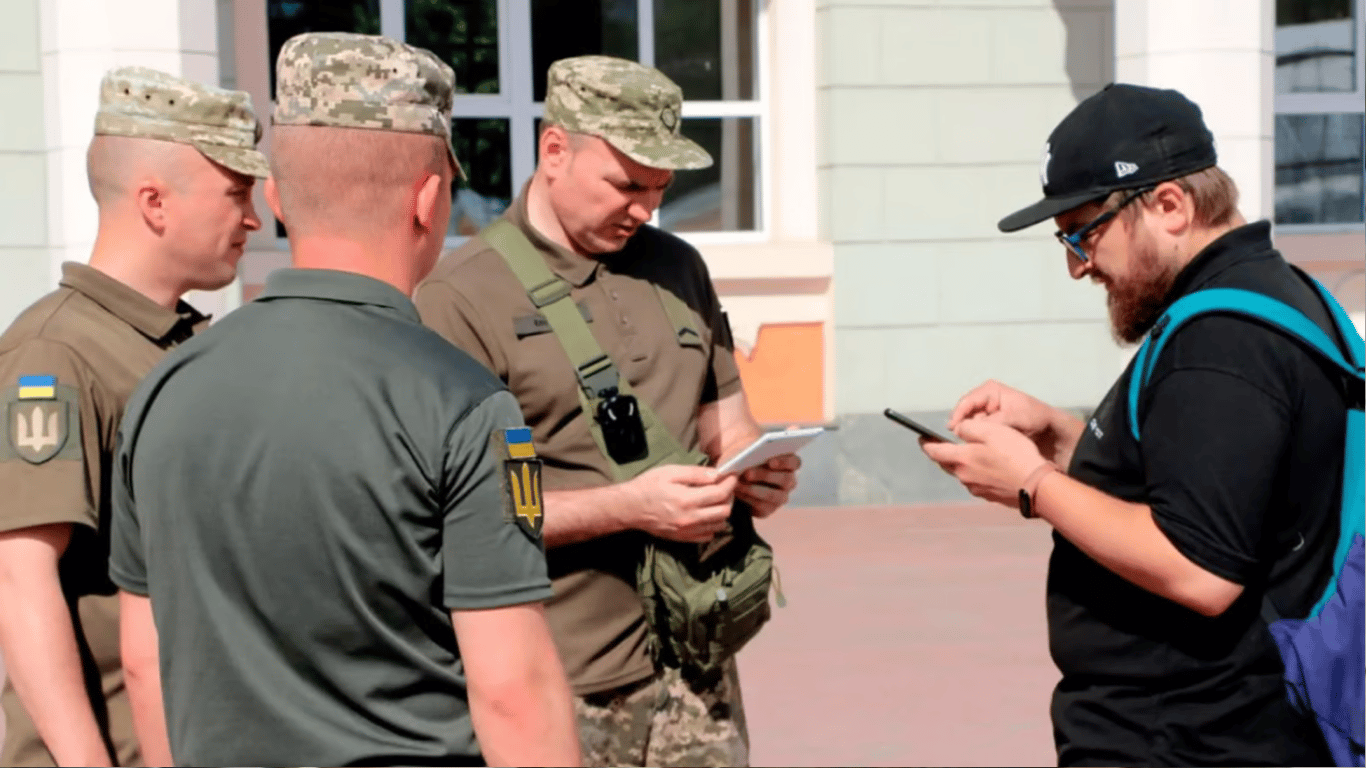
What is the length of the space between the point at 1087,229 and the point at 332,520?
51.7 inches

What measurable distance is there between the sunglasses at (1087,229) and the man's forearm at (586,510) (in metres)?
0.92

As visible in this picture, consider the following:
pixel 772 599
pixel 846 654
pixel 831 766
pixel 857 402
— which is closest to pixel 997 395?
pixel 831 766

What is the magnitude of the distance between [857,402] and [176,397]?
29.1 feet

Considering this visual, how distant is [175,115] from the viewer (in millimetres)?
3045

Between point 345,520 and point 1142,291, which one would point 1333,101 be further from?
point 345,520

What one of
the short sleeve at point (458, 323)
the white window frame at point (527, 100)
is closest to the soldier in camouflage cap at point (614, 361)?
the short sleeve at point (458, 323)

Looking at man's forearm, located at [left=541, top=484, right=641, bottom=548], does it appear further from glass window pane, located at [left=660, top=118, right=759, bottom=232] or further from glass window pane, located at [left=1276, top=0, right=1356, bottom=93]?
glass window pane, located at [left=1276, top=0, right=1356, bottom=93]

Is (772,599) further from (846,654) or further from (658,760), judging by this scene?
(658,760)

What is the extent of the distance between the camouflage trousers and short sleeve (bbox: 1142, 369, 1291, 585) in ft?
4.09

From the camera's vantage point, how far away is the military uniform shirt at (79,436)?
2680mm

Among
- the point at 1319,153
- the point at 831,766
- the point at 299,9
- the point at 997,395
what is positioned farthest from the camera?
the point at 1319,153

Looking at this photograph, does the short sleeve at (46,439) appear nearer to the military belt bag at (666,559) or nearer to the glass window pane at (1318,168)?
the military belt bag at (666,559)

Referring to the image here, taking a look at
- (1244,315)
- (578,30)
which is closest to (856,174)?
(578,30)

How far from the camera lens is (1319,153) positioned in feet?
38.6
